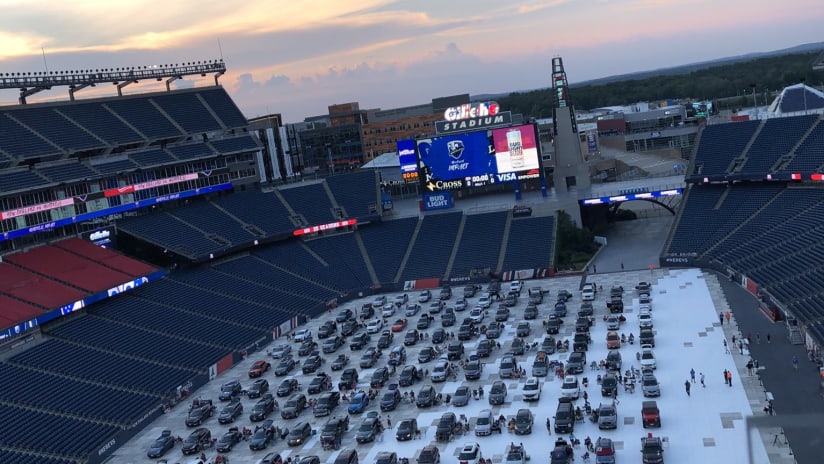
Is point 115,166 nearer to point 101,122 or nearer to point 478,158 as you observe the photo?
point 101,122

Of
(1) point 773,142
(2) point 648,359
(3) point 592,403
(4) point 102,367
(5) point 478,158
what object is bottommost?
(3) point 592,403

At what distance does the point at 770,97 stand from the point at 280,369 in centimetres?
15617

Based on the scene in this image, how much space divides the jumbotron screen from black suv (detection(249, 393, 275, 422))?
40.1m

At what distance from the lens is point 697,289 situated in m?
61.2

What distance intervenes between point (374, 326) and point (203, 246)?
20312mm

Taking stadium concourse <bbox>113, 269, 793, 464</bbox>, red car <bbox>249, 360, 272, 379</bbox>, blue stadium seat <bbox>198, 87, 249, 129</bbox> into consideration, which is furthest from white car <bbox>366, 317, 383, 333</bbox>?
blue stadium seat <bbox>198, 87, 249, 129</bbox>

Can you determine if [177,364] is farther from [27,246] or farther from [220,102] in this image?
[220,102]

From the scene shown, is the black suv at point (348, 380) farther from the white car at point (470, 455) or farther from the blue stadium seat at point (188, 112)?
the blue stadium seat at point (188, 112)

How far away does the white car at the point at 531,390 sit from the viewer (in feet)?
142

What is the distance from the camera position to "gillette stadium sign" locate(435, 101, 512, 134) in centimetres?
8200

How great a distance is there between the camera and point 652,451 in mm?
33719

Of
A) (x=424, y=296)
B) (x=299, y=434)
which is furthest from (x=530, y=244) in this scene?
(x=299, y=434)

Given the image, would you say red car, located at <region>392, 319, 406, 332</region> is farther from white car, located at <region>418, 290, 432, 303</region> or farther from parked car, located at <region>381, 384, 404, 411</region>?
parked car, located at <region>381, 384, 404, 411</region>

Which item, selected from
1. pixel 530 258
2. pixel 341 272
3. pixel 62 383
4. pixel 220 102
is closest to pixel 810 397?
pixel 530 258
